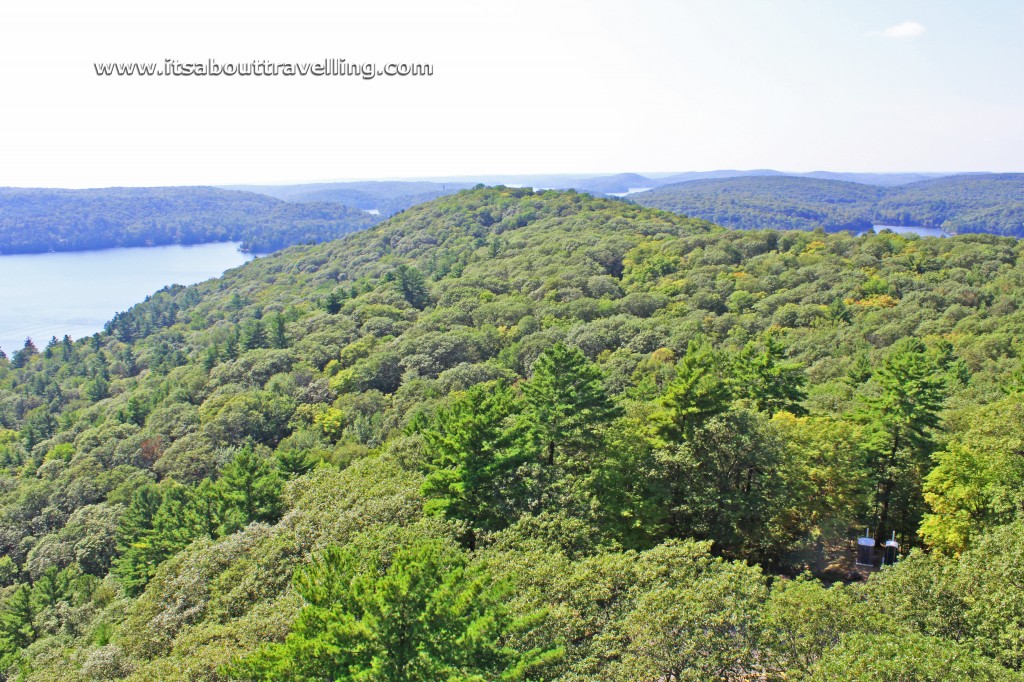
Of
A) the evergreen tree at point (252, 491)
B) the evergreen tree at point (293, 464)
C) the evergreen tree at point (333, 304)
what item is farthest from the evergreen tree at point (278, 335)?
the evergreen tree at point (252, 491)

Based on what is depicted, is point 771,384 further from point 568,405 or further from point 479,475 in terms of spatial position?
point 479,475

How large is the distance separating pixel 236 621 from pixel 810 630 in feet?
48.9

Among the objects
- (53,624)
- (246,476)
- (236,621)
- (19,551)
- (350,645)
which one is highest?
(350,645)

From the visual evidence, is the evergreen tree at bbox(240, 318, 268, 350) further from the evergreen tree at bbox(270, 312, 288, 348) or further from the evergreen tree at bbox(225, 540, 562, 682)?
the evergreen tree at bbox(225, 540, 562, 682)

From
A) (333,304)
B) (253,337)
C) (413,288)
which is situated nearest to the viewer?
(253,337)

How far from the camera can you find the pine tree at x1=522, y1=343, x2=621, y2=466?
2427 cm

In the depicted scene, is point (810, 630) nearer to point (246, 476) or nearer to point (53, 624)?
point (246, 476)

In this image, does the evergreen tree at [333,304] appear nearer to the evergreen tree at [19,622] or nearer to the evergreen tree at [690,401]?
the evergreen tree at [19,622]

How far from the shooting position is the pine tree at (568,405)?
2427 centimetres

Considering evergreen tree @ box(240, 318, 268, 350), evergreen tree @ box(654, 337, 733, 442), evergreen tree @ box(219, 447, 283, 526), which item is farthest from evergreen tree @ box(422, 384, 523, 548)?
evergreen tree @ box(240, 318, 268, 350)

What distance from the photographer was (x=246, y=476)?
3569 centimetres

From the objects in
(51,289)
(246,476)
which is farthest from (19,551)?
(51,289)

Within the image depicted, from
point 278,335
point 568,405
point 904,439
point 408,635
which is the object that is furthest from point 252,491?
point 278,335

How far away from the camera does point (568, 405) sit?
24016 mm
